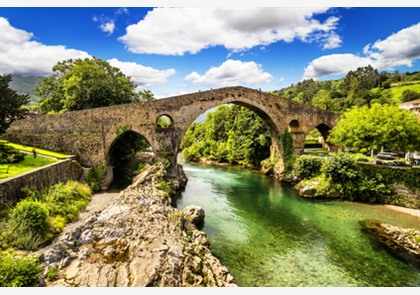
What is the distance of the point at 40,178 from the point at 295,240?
13.8 m

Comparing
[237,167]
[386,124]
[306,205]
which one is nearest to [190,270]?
[306,205]

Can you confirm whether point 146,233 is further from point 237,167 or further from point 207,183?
point 237,167

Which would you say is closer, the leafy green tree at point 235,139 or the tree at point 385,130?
the tree at point 385,130

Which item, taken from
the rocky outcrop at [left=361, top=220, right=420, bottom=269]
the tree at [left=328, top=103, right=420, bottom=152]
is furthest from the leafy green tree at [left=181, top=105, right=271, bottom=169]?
the rocky outcrop at [left=361, top=220, right=420, bottom=269]

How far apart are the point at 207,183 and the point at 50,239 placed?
18.5m

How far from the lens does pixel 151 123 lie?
23953 mm

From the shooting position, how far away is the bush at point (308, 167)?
2522 cm

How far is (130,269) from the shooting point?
8445 millimetres

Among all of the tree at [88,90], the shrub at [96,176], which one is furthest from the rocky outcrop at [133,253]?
the tree at [88,90]

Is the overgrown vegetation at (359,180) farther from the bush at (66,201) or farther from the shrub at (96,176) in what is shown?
the bush at (66,201)

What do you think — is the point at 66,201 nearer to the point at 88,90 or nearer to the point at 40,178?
the point at 40,178

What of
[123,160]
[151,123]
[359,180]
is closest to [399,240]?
[359,180]

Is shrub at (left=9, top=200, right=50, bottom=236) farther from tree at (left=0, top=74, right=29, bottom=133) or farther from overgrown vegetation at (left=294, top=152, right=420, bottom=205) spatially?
overgrown vegetation at (left=294, top=152, right=420, bottom=205)

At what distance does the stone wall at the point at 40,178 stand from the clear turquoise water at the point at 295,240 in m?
7.94
